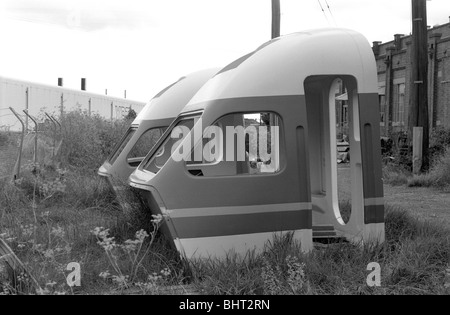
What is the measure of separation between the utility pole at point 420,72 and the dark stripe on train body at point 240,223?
11127mm

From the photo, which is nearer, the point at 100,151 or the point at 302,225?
the point at 302,225

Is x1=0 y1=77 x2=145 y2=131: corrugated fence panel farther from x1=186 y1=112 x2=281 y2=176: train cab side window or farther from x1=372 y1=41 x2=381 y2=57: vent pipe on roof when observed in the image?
x1=372 y1=41 x2=381 y2=57: vent pipe on roof

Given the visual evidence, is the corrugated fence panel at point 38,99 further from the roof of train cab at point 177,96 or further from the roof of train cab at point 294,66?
the roof of train cab at point 294,66

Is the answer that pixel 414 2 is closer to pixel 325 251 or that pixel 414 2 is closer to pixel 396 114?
pixel 325 251

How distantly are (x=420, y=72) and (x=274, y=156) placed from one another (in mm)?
10395

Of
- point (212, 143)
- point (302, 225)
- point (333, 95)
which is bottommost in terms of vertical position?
point (302, 225)

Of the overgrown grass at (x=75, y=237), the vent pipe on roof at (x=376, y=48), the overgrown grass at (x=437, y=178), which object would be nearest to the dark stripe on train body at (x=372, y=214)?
the overgrown grass at (x=75, y=237)

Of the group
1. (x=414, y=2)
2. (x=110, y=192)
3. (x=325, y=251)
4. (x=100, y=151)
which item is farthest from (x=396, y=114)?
(x=325, y=251)

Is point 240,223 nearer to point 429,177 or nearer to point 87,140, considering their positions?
point 429,177

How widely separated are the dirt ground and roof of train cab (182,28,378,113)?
3.40m

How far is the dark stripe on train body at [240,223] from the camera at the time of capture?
5957 millimetres

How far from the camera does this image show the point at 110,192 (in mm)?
10586
